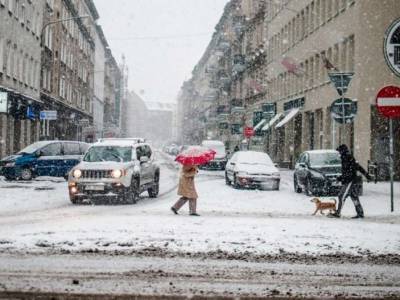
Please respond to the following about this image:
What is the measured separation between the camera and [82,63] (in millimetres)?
73438

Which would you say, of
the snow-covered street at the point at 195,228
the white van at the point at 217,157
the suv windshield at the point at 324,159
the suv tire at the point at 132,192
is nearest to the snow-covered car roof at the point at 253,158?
the suv windshield at the point at 324,159

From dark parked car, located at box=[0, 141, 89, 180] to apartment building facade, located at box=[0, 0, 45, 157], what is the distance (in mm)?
4492

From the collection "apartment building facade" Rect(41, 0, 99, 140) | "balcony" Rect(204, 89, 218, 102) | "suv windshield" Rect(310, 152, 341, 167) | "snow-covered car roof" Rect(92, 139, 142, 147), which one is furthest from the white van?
"balcony" Rect(204, 89, 218, 102)

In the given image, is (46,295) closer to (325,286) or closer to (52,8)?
(325,286)

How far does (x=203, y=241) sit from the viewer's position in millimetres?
10062

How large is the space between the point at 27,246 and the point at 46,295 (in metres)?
3.49

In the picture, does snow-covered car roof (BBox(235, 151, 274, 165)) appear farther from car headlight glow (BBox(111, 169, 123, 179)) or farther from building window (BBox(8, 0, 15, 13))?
building window (BBox(8, 0, 15, 13))

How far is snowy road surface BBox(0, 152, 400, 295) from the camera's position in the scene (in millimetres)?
7655

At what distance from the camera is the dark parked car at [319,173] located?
21812mm

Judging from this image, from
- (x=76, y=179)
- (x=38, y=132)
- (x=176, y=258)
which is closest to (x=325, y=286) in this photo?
(x=176, y=258)

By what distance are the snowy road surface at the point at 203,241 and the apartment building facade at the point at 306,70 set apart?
4889 millimetres

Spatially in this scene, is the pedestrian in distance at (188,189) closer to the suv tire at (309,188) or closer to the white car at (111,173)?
the white car at (111,173)

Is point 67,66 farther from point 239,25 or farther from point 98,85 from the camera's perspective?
point 98,85

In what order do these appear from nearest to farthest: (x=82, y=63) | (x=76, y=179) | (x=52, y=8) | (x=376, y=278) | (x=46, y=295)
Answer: (x=46, y=295)
(x=376, y=278)
(x=76, y=179)
(x=52, y=8)
(x=82, y=63)
